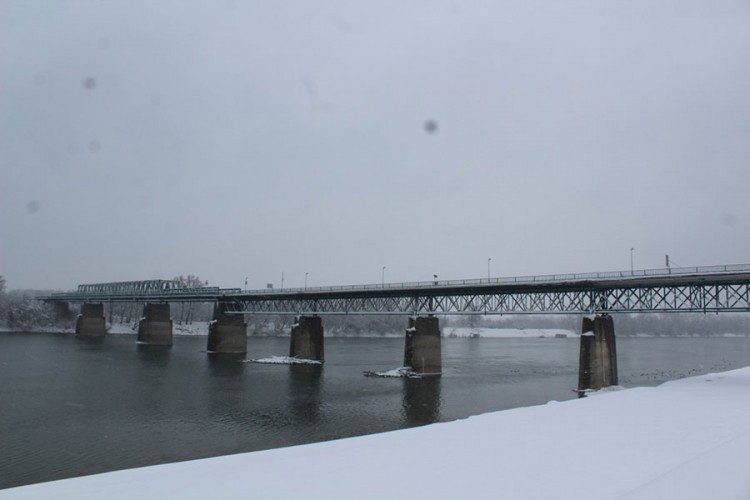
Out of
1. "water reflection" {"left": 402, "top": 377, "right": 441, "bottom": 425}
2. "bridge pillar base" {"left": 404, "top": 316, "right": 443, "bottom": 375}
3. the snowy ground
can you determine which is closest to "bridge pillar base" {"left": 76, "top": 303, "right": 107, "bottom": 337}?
"bridge pillar base" {"left": 404, "top": 316, "right": 443, "bottom": 375}

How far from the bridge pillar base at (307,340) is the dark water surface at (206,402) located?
7.76 ft

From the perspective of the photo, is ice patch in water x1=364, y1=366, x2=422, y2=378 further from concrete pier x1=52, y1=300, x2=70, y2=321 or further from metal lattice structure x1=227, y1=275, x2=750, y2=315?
concrete pier x1=52, y1=300, x2=70, y2=321

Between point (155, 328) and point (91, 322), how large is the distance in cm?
3353

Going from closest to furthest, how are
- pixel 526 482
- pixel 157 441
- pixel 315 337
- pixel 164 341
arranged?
pixel 526 482
pixel 157 441
pixel 315 337
pixel 164 341

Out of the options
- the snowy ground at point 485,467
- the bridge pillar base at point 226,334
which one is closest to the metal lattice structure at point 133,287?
the bridge pillar base at point 226,334

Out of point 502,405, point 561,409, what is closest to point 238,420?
point 502,405

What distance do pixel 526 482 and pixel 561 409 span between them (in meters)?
10.4

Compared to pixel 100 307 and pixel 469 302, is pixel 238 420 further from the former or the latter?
pixel 100 307

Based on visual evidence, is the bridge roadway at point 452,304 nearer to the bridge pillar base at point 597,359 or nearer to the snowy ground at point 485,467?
the bridge pillar base at point 597,359

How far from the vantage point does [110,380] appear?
168ft

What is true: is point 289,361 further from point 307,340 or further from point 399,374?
point 399,374

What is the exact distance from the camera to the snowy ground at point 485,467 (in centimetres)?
1000

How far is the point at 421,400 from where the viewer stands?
42.8 m

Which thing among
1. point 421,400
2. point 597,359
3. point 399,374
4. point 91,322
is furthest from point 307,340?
point 91,322
